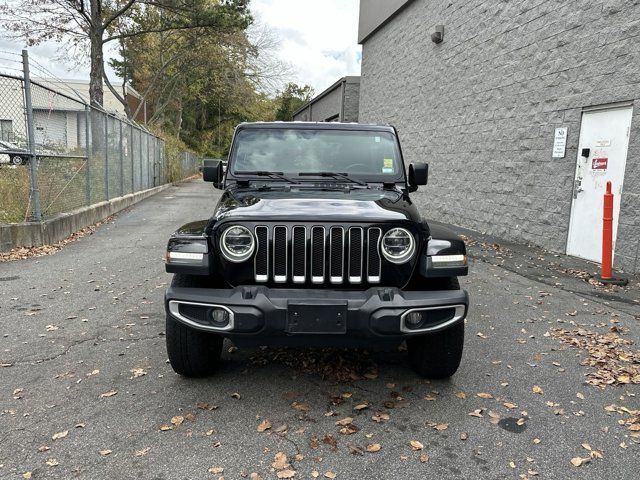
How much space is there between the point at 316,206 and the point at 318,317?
0.78m

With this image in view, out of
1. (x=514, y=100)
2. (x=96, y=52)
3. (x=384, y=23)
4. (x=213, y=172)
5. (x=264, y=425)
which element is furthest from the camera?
(x=96, y=52)

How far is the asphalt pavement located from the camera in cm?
268

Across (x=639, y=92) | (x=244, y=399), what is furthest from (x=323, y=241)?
(x=639, y=92)

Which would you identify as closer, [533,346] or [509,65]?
[533,346]

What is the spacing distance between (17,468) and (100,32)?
66.1 ft

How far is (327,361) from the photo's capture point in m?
3.95

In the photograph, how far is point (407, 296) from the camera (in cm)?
307

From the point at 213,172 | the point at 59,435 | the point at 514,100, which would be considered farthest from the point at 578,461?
the point at 514,100

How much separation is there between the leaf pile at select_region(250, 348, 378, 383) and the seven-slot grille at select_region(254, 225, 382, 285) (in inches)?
36.9

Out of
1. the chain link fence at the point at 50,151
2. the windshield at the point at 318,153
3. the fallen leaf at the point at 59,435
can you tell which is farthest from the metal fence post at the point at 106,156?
the fallen leaf at the point at 59,435

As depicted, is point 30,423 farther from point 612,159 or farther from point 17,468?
point 612,159

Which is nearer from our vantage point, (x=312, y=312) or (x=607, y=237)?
(x=312, y=312)

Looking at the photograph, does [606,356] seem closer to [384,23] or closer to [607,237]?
[607,237]

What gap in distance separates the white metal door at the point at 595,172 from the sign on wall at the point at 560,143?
35 centimetres
